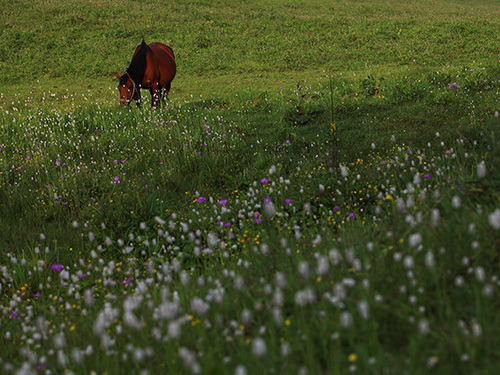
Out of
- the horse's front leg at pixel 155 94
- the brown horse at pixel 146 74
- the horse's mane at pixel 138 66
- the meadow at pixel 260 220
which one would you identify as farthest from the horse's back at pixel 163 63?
the meadow at pixel 260 220

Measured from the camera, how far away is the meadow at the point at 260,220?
7.94 feet

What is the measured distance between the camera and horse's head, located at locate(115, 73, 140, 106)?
38.9 feet

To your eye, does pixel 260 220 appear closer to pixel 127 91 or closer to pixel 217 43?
pixel 127 91

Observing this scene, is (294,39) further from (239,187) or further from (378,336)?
(378,336)

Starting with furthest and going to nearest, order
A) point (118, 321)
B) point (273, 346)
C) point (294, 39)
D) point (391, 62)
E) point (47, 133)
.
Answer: point (294, 39) → point (391, 62) → point (47, 133) → point (118, 321) → point (273, 346)

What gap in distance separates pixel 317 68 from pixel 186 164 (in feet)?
47.4

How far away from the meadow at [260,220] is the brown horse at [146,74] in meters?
0.59

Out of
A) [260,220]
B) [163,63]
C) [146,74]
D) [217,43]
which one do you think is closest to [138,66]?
[146,74]

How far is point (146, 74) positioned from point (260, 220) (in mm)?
9226

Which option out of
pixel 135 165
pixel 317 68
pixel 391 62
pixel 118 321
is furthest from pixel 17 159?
pixel 391 62

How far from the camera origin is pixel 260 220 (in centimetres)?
482

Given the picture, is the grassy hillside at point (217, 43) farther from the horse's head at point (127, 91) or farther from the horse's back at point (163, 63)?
the horse's head at point (127, 91)

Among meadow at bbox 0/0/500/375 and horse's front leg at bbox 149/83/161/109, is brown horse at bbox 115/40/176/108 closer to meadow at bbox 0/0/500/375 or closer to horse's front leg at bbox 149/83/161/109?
horse's front leg at bbox 149/83/161/109

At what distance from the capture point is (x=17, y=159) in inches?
345
